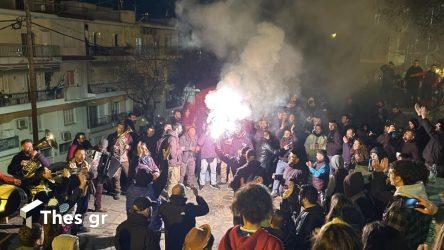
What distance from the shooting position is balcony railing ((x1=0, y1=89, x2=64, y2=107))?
2048 cm

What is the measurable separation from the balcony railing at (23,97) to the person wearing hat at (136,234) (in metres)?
19.3

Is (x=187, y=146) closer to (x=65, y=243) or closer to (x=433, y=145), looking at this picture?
(x=65, y=243)

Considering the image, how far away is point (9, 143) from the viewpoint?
20.8 metres

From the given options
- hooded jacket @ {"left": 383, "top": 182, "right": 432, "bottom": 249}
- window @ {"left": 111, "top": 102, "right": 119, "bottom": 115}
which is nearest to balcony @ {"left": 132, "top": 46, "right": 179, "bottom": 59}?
window @ {"left": 111, "top": 102, "right": 119, "bottom": 115}

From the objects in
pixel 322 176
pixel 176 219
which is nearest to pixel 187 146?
pixel 322 176

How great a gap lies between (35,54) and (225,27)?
551 inches

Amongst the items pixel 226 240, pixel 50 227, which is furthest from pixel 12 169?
pixel 226 240

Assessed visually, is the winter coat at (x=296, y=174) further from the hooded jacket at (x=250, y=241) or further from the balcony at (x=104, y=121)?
the balcony at (x=104, y=121)

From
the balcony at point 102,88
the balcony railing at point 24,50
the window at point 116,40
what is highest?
the window at point 116,40

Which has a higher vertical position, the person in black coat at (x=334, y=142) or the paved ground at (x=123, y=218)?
the person in black coat at (x=334, y=142)

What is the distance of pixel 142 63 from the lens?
3030cm

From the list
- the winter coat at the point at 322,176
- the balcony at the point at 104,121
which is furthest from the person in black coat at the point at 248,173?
the balcony at the point at 104,121

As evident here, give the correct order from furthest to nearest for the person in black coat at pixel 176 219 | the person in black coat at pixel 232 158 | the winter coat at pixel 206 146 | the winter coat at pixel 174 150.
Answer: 1. the winter coat at pixel 206 146
2. the person in black coat at pixel 232 158
3. the winter coat at pixel 174 150
4. the person in black coat at pixel 176 219

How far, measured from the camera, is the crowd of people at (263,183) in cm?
388
